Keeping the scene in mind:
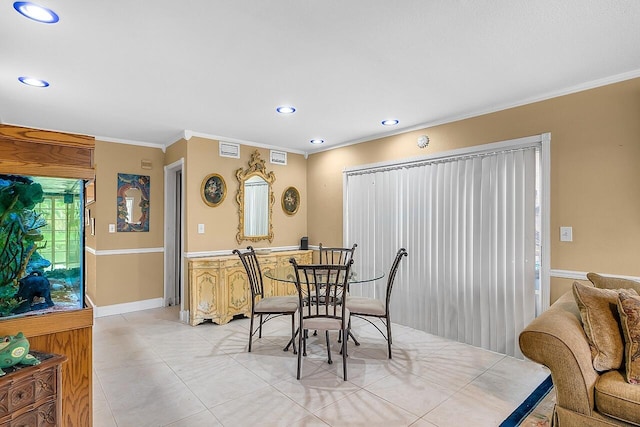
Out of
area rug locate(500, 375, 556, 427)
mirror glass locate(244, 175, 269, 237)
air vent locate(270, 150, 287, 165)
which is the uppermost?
air vent locate(270, 150, 287, 165)

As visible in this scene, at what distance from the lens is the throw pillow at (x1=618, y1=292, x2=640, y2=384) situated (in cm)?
174

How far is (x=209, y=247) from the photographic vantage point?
14.7ft

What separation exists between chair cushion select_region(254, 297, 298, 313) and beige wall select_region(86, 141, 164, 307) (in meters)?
2.47

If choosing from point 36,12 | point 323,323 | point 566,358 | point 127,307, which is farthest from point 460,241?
point 127,307

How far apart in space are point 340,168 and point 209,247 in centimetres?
218

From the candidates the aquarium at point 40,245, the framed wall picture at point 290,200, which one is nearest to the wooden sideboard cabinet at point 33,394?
the aquarium at point 40,245

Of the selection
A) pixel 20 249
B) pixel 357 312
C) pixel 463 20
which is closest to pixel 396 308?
pixel 357 312

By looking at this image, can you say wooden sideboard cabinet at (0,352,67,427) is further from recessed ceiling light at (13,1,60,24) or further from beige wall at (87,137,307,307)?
beige wall at (87,137,307,307)

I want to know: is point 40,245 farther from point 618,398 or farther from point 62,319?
point 618,398

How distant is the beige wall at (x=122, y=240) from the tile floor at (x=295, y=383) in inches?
41.0

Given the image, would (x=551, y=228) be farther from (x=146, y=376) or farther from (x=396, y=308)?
(x=146, y=376)

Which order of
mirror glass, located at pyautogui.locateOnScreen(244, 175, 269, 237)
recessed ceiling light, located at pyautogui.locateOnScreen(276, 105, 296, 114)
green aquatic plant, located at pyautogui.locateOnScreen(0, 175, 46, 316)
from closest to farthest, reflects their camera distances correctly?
1. green aquatic plant, located at pyautogui.locateOnScreen(0, 175, 46, 316)
2. recessed ceiling light, located at pyautogui.locateOnScreen(276, 105, 296, 114)
3. mirror glass, located at pyautogui.locateOnScreen(244, 175, 269, 237)

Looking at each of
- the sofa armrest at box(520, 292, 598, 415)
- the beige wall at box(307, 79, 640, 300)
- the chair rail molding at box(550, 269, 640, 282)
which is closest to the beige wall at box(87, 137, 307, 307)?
the beige wall at box(307, 79, 640, 300)

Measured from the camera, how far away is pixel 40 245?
1.61 m
